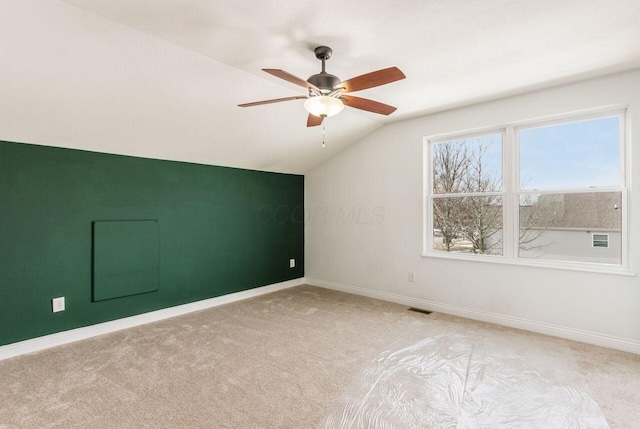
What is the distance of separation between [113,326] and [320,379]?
2.29m

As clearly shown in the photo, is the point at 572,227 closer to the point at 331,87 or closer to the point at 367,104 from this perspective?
the point at 367,104

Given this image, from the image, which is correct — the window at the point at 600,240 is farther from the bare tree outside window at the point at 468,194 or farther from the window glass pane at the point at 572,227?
the bare tree outside window at the point at 468,194

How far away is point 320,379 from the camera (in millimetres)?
2371

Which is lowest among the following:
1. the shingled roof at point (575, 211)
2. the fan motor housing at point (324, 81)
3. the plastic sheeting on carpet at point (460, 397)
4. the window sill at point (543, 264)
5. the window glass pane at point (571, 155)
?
the plastic sheeting on carpet at point (460, 397)

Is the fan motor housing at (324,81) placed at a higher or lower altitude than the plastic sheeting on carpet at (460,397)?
higher

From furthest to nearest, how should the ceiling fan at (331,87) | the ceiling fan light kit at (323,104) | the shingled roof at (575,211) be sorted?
1. the shingled roof at (575,211)
2. the ceiling fan light kit at (323,104)
3. the ceiling fan at (331,87)

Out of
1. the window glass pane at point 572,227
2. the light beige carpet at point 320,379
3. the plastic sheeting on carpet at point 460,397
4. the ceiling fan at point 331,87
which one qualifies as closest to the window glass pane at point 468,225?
the window glass pane at point 572,227

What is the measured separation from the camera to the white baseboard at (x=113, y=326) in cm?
275

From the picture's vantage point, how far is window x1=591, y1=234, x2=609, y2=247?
3.00 meters

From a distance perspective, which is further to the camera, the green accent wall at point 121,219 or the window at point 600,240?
the window at point 600,240

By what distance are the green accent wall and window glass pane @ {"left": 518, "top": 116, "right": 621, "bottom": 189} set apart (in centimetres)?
324

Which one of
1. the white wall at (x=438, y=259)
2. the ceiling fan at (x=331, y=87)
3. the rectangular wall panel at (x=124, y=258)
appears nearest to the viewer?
the ceiling fan at (x=331, y=87)

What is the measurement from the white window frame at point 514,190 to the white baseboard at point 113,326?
8.51ft

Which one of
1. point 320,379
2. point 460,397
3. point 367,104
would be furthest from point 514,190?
point 320,379
